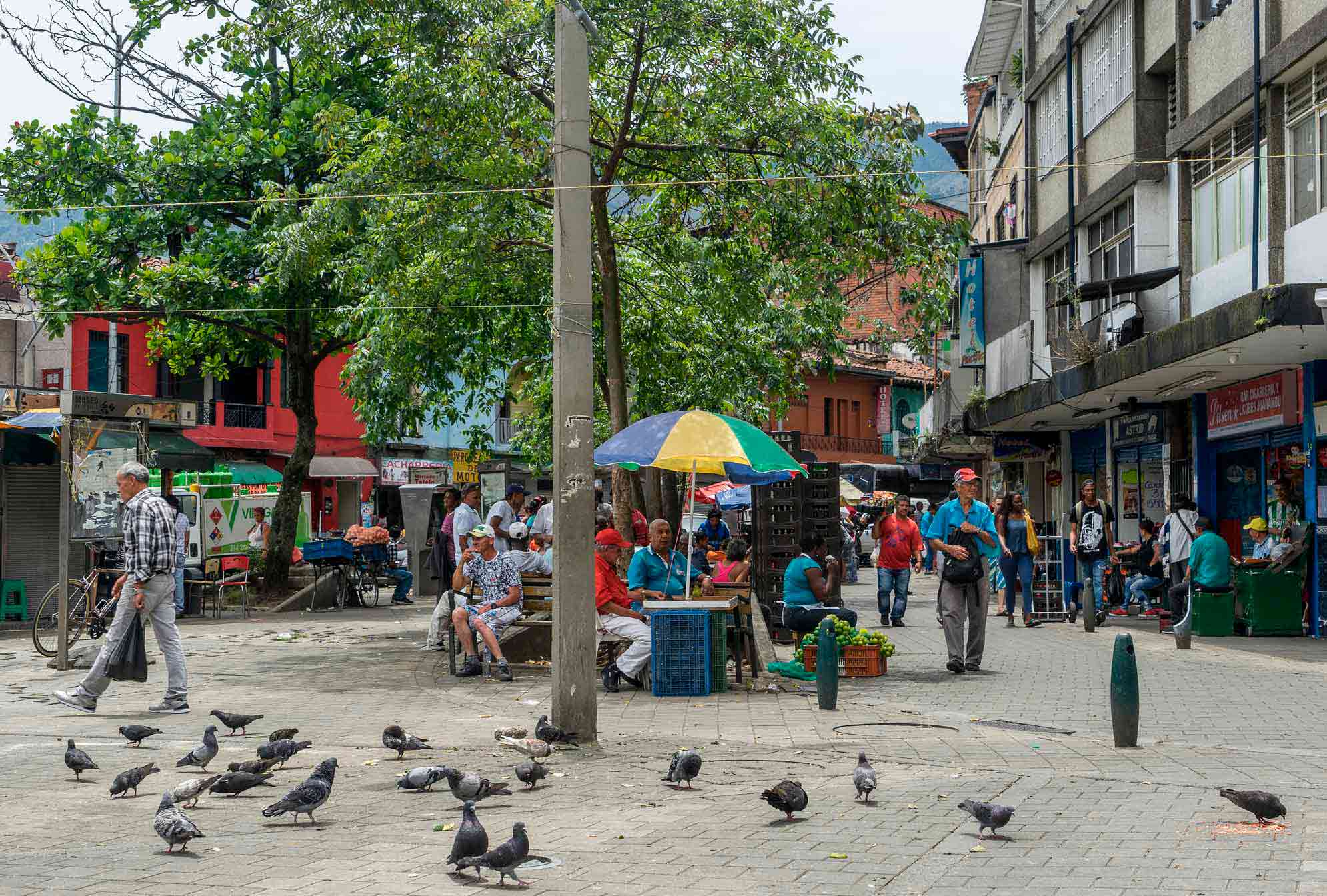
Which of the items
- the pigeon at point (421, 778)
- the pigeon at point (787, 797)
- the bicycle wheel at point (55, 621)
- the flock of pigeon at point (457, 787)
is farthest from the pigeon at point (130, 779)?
the bicycle wheel at point (55, 621)

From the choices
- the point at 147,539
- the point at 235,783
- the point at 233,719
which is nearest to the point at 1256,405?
the point at 147,539

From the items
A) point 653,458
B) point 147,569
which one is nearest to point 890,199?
point 653,458

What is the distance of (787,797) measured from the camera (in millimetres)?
6754

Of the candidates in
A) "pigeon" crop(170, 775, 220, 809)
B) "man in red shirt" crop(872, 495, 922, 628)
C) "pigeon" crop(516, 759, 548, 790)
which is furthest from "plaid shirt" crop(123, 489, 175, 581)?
"man in red shirt" crop(872, 495, 922, 628)

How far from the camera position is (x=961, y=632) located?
546 inches

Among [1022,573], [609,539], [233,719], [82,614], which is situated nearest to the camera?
[233,719]

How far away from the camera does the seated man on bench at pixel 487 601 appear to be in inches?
540

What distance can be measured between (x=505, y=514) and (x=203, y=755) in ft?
38.1

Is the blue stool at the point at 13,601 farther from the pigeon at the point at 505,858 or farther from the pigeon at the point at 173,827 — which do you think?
the pigeon at the point at 505,858

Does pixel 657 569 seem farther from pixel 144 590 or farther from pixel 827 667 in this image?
pixel 144 590

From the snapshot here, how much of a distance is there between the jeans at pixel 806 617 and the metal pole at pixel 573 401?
15.3ft

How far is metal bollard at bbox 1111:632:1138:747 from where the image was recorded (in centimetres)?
903

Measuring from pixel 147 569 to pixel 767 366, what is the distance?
568 inches

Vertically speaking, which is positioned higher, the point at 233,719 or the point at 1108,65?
the point at 1108,65
